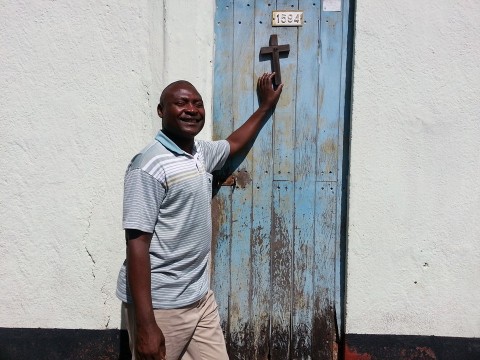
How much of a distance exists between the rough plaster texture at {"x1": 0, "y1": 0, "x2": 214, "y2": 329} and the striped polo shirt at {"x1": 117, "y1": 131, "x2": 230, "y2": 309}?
72 cm

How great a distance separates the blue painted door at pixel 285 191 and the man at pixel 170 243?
62 cm

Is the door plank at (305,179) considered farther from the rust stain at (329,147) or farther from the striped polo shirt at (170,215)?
the striped polo shirt at (170,215)

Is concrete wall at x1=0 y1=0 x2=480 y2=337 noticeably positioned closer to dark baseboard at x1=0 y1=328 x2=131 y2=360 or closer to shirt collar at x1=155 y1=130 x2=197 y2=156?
dark baseboard at x1=0 y1=328 x2=131 y2=360

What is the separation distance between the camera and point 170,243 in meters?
2.42

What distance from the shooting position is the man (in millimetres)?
2297

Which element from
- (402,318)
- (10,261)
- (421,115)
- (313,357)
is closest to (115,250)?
(10,261)

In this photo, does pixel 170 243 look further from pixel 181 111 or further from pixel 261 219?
pixel 261 219

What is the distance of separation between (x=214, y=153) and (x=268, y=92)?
53 centimetres

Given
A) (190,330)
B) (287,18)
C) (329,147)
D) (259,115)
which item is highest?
(287,18)

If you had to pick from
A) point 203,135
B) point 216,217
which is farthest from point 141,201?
point 216,217

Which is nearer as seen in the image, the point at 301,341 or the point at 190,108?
the point at 190,108

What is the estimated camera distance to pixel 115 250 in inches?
126

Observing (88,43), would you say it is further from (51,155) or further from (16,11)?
(51,155)

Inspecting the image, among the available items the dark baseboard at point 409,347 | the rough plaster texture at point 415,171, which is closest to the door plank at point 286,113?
the rough plaster texture at point 415,171
